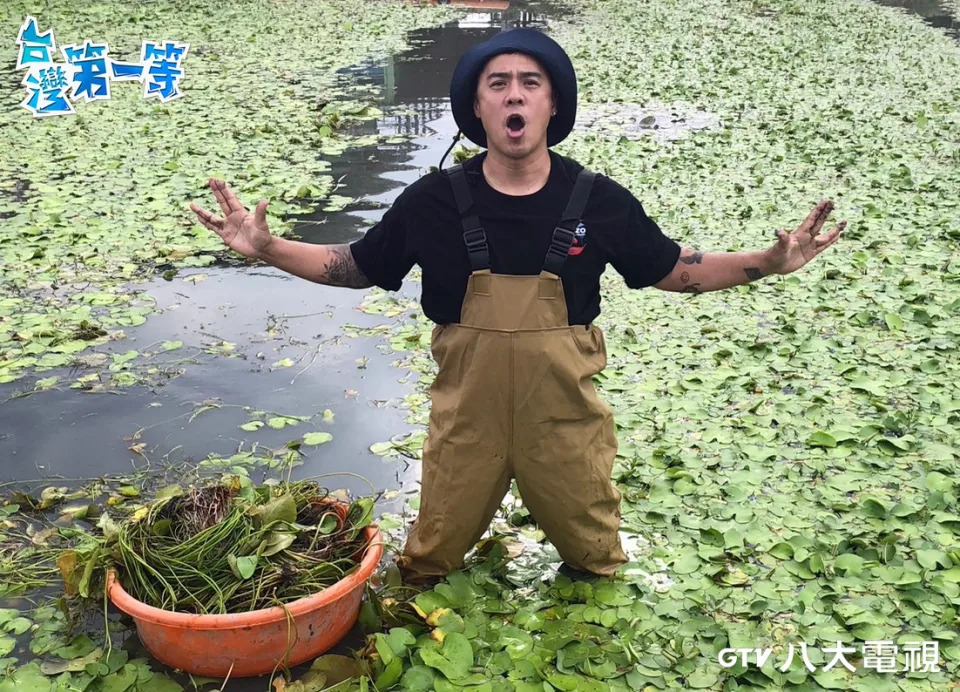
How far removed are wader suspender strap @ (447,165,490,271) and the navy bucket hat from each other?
180 millimetres

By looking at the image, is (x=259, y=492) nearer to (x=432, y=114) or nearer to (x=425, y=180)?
(x=425, y=180)

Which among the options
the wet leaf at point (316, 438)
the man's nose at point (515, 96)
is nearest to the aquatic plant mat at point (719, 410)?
the wet leaf at point (316, 438)

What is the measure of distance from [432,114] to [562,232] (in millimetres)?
7871

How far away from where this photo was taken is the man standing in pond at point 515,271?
2.67 metres

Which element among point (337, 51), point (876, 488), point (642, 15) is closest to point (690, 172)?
point (876, 488)

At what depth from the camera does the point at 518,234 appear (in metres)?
2.69

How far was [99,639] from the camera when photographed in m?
2.91

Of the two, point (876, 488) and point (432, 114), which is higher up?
point (432, 114)

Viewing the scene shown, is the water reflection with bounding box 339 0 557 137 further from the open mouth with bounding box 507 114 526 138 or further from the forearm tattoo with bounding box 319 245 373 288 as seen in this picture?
the open mouth with bounding box 507 114 526 138

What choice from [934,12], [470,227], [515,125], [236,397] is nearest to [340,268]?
[470,227]

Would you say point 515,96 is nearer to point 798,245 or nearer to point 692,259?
point 692,259

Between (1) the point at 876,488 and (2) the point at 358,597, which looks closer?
(2) the point at 358,597

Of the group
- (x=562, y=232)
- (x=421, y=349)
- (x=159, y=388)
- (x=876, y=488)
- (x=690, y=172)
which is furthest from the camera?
(x=690, y=172)

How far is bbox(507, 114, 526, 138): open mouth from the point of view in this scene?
2633 millimetres
